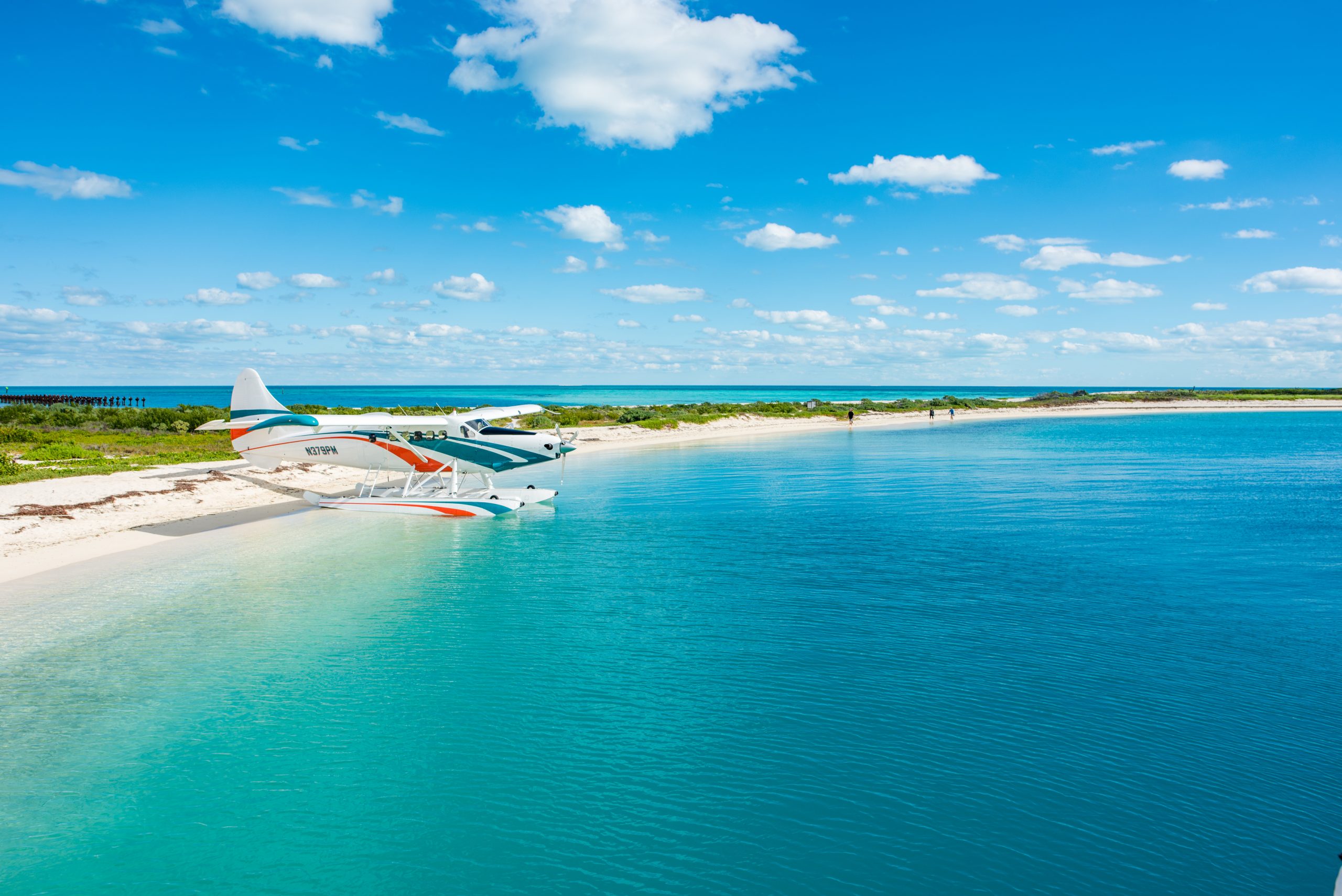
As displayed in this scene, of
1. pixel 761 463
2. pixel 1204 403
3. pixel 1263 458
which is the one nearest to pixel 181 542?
pixel 761 463

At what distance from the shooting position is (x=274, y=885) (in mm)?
6391

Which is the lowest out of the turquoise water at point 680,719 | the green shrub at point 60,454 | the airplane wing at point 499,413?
the turquoise water at point 680,719

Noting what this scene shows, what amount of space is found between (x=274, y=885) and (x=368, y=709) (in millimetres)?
3421

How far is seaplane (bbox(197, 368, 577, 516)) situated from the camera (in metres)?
25.2

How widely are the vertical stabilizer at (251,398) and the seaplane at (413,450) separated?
339mm

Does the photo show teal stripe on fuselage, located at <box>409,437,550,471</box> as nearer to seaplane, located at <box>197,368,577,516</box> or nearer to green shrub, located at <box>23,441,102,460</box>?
seaplane, located at <box>197,368,577,516</box>

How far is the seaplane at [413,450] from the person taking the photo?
2525cm

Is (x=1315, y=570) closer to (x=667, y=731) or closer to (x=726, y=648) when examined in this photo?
(x=726, y=648)

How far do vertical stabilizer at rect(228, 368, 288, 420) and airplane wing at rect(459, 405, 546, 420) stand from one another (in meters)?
7.41

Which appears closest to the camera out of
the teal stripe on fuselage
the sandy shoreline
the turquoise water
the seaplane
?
the turquoise water

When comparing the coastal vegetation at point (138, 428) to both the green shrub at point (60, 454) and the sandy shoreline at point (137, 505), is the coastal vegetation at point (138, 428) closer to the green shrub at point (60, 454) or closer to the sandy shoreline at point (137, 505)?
the green shrub at point (60, 454)

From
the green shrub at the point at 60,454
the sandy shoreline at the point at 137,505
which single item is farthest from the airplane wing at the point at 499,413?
the green shrub at the point at 60,454

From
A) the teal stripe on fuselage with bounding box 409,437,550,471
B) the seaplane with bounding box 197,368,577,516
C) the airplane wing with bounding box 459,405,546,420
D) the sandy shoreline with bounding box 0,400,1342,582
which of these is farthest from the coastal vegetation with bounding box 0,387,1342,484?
the teal stripe on fuselage with bounding box 409,437,550,471

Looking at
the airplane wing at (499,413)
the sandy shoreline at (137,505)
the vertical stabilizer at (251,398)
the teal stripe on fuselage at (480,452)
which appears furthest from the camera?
the vertical stabilizer at (251,398)
